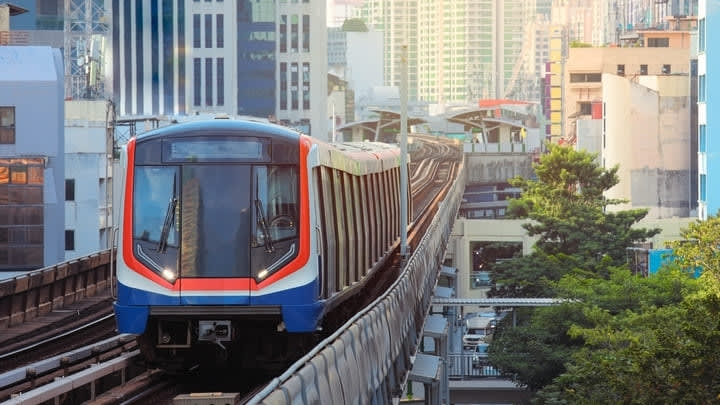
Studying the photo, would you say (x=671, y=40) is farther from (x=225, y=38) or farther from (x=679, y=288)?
(x=679, y=288)

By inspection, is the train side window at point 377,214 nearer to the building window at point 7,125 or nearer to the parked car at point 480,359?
the parked car at point 480,359

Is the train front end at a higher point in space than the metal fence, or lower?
higher

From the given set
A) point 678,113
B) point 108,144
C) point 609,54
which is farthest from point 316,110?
point 108,144

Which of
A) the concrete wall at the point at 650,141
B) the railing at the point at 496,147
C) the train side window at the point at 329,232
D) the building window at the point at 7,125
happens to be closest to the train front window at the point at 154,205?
the train side window at the point at 329,232

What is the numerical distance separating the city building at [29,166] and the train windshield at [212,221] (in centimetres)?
3552

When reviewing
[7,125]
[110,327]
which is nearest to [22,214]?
[7,125]

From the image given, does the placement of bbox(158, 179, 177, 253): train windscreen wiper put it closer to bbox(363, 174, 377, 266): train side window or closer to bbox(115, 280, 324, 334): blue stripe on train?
bbox(115, 280, 324, 334): blue stripe on train

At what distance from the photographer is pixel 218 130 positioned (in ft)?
57.7

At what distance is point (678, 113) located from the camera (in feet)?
320

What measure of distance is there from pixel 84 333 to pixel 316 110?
413 ft

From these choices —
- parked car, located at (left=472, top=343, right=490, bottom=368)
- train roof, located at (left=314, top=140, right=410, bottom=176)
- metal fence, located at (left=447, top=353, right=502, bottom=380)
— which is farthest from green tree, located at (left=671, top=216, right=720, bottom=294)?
train roof, located at (left=314, top=140, right=410, bottom=176)

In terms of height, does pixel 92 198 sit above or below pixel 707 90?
below

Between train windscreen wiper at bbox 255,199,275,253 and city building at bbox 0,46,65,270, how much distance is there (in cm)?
3576

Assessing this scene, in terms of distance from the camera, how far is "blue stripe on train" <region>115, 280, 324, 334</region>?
17.2 m
